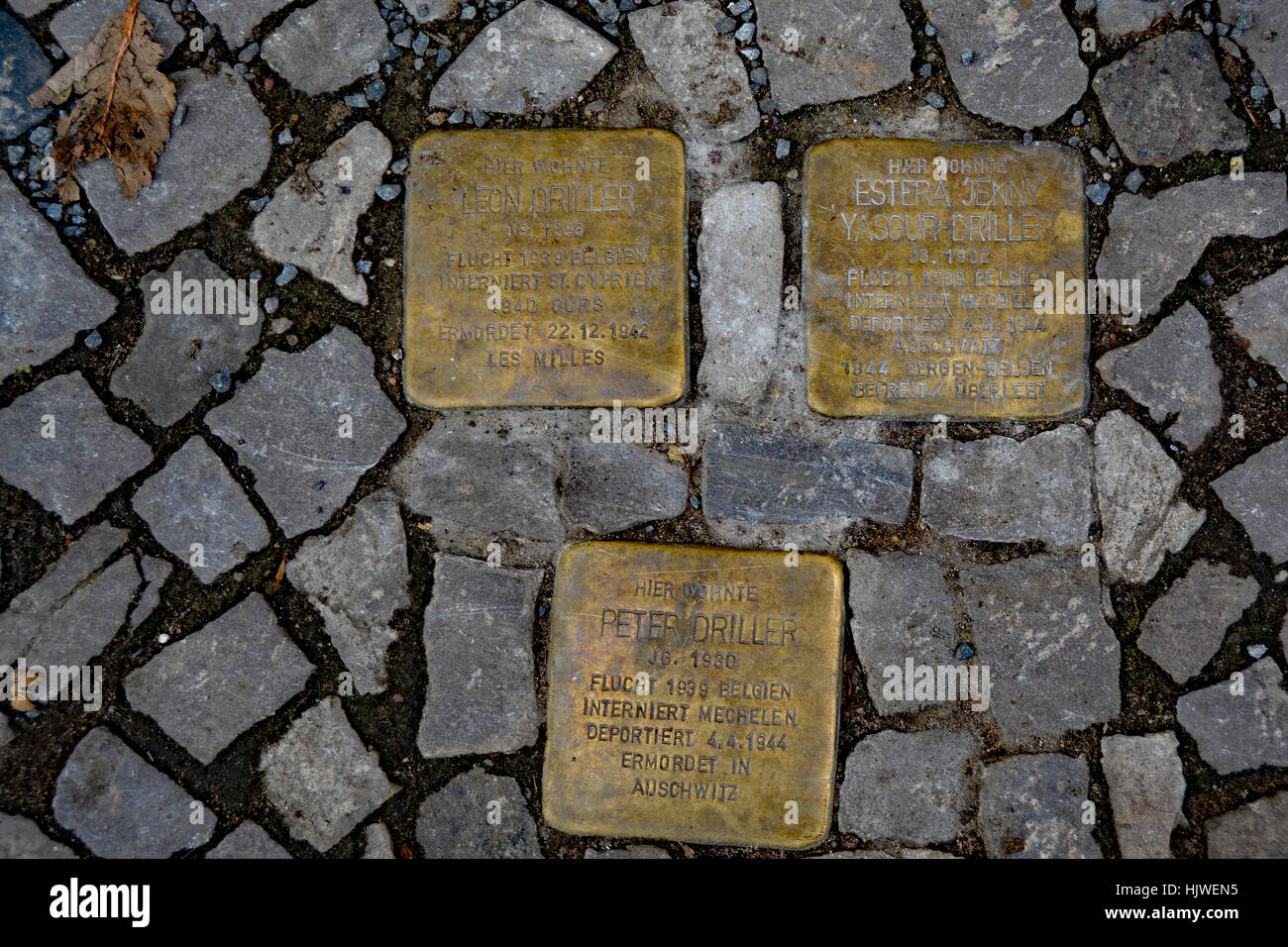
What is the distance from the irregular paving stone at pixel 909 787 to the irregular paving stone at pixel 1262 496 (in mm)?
1125

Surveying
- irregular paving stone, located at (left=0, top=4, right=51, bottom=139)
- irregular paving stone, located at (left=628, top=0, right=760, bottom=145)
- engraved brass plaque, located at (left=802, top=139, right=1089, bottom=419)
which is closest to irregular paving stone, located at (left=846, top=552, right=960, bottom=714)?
engraved brass plaque, located at (left=802, top=139, right=1089, bottom=419)

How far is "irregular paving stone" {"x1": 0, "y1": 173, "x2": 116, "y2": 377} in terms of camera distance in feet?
7.53

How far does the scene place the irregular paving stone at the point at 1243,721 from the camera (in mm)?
2234

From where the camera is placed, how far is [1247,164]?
2.24 m

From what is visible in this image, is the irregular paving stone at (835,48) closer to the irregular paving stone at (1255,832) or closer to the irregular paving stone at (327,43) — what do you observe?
the irregular paving stone at (327,43)

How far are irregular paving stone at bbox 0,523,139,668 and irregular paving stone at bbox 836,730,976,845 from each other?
2.49 m

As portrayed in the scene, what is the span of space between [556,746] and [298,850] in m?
0.92

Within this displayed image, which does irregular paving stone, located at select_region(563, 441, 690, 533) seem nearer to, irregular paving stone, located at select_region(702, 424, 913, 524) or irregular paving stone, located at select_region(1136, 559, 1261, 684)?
irregular paving stone, located at select_region(702, 424, 913, 524)

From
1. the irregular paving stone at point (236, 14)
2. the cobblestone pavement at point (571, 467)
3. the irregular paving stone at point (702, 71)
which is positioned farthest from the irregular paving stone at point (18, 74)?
the irregular paving stone at point (702, 71)

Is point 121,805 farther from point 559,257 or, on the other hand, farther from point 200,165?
point 559,257

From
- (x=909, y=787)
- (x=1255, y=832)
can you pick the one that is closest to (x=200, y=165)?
(x=909, y=787)

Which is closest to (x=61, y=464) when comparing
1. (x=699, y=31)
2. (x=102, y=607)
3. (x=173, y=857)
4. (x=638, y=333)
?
(x=102, y=607)

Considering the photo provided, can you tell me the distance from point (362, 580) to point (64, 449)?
1.06m

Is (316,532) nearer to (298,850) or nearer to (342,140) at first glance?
(298,850)
